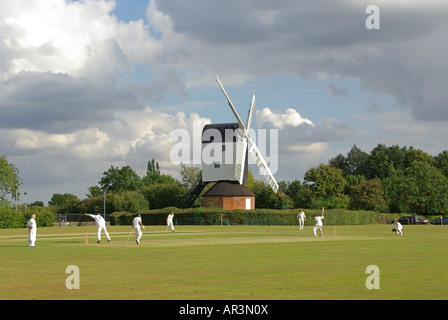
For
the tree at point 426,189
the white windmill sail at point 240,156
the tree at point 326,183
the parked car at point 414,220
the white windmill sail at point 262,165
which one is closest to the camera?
the parked car at point 414,220

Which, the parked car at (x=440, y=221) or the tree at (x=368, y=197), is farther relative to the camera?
the tree at (x=368, y=197)

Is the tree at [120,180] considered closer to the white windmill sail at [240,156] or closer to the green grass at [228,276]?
the white windmill sail at [240,156]

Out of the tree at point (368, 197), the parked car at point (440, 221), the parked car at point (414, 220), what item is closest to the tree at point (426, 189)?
the parked car at point (440, 221)

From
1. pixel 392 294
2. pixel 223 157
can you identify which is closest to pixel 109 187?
pixel 223 157

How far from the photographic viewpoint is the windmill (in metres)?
97.6

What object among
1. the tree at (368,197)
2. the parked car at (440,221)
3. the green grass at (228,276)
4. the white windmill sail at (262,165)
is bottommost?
the parked car at (440,221)

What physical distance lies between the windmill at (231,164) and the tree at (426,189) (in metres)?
25.4

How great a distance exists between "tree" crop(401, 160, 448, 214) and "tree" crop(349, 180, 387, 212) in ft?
32.4

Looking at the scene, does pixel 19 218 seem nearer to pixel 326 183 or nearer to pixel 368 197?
pixel 326 183

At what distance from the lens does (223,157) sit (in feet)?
327

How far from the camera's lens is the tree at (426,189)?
347 ft

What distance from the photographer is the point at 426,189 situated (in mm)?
106125
